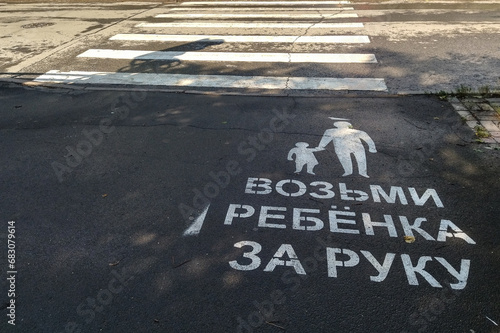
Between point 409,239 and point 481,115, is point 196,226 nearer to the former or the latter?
point 409,239

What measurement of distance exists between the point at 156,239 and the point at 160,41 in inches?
357

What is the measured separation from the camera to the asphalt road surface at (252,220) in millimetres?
4152

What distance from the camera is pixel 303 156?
22.0ft

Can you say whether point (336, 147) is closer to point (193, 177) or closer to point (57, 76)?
point (193, 177)

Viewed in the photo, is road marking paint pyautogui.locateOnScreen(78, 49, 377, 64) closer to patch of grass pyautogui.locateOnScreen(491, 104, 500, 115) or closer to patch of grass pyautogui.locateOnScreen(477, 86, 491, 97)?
patch of grass pyautogui.locateOnScreen(477, 86, 491, 97)

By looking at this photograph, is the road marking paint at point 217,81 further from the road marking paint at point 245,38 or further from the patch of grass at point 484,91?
the road marking paint at point 245,38

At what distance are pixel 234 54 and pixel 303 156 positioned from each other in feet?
18.8

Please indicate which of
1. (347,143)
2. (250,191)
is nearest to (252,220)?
(250,191)

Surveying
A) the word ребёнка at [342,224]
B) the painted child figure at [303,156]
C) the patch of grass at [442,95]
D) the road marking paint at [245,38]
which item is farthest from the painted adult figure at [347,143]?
the road marking paint at [245,38]

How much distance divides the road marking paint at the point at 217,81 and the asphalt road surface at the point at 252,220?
1.07 meters

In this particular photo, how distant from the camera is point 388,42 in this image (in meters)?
11.9

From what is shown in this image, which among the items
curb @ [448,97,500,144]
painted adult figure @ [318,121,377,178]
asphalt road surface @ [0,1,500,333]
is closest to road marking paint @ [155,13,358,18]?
asphalt road surface @ [0,1,500,333]

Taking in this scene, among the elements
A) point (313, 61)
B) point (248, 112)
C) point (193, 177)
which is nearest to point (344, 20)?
point (313, 61)

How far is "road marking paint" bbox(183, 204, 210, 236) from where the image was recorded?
518 cm
